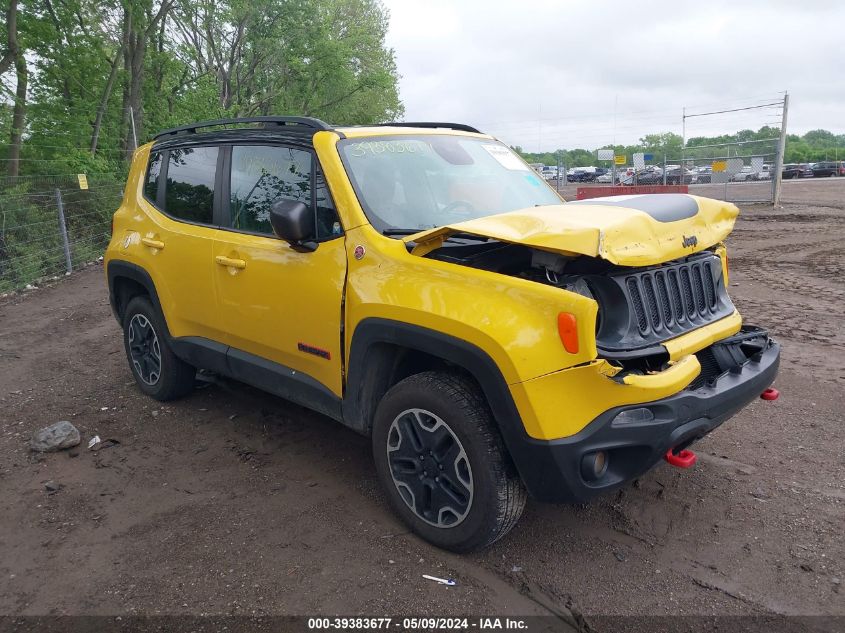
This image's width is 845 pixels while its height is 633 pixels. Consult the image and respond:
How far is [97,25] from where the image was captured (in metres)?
18.5

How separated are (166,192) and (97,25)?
17054mm

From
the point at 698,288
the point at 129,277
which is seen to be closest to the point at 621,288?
the point at 698,288

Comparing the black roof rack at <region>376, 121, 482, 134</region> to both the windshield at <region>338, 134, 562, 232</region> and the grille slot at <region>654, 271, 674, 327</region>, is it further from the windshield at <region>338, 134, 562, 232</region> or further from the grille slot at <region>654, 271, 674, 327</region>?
the grille slot at <region>654, 271, 674, 327</region>

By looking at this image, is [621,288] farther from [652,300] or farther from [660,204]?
[660,204]

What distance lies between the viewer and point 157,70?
21266mm

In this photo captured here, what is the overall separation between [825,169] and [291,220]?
4454 cm

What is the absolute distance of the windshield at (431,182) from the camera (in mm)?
3504

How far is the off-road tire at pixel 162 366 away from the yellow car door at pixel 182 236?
0.86ft

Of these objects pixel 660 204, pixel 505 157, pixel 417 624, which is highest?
pixel 505 157

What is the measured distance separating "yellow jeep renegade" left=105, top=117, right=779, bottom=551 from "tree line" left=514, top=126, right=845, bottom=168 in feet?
19.1

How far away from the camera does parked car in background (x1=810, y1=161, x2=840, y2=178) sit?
3920 centimetres

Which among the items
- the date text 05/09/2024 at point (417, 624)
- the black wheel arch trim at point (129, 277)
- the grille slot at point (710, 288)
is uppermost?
the grille slot at point (710, 288)

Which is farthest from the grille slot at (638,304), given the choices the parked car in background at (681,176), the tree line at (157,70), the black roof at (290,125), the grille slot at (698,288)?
the parked car in background at (681,176)

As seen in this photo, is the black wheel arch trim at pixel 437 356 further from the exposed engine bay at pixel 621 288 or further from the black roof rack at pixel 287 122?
the black roof rack at pixel 287 122
